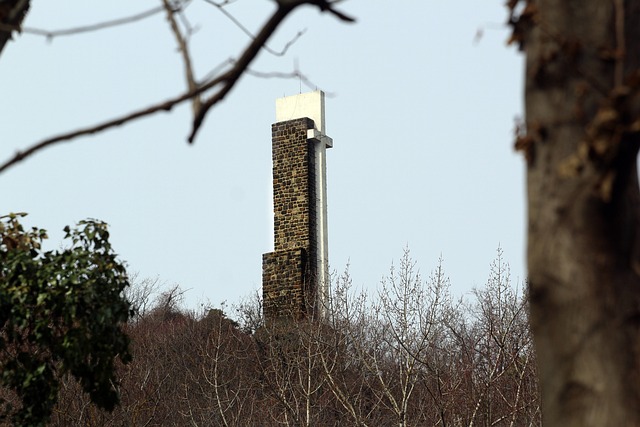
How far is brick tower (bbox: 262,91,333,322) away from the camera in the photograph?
1172 inches

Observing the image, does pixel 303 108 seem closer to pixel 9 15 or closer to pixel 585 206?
pixel 9 15

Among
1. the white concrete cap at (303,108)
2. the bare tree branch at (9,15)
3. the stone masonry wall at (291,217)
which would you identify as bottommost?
the bare tree branch at (9,15)

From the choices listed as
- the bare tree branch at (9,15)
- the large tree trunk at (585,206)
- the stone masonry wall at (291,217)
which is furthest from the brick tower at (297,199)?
the large tree trunk at (585,206)

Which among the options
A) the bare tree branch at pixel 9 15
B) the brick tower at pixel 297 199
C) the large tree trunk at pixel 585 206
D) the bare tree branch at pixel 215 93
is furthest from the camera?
the brick tower at pixel 297 199

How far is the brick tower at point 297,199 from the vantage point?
97.7ft

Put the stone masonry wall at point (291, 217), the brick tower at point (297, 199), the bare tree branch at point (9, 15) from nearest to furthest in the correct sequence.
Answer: the bare tree branch at point (9, 15) < the stone masonry wall at point (291, 217) < the brick tower at point (297, 199)

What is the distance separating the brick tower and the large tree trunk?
26.7 m

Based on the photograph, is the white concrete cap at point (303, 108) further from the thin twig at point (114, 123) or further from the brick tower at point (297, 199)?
the thin twig at point (114, 123)

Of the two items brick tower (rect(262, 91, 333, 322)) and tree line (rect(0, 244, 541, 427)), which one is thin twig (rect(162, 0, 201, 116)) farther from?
brick tower (rect(262, 91, 333, 322))

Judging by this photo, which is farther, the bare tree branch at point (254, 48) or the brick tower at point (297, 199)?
the brick tower at point (297, 199)

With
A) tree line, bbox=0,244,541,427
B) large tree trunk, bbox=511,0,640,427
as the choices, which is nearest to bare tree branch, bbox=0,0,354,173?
large tree trunk, bbox=511,0,640,427

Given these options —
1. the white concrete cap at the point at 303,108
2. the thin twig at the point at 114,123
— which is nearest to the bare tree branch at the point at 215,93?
the thin twig at the point at 114,123

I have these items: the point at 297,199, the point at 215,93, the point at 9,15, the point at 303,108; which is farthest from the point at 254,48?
the point at 303,108

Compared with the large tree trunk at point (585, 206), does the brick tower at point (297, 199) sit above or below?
above
